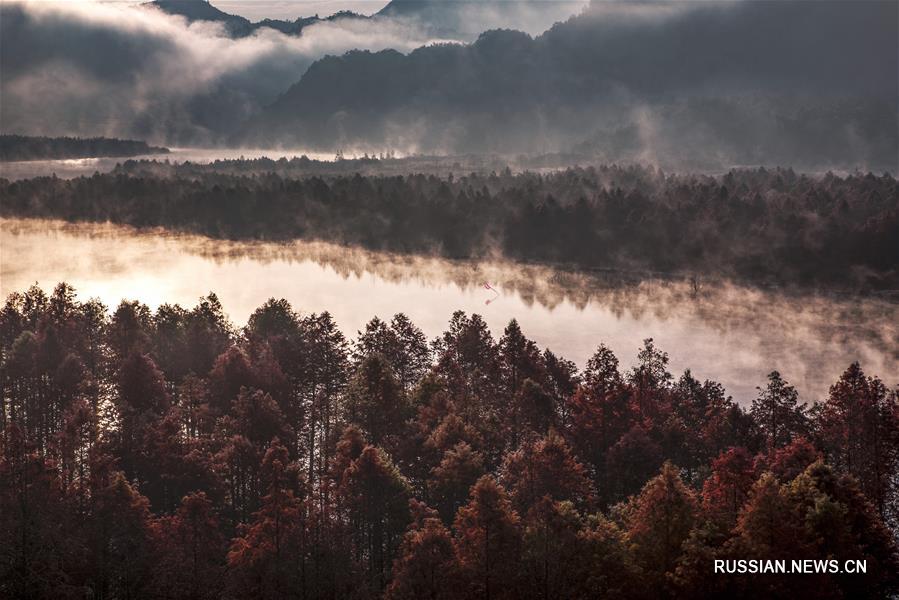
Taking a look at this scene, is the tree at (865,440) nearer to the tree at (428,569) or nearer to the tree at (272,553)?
the tree at (428,569)

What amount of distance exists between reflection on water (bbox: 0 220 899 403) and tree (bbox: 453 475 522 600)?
54.2m

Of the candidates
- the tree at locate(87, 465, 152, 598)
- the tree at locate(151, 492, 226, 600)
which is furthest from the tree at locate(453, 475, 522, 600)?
the tree at locate(87, 465, 152, 598)

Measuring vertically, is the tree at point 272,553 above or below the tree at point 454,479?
below

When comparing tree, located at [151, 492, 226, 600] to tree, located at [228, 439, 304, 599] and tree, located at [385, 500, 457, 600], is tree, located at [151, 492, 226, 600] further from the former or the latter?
tree, located at [385, 500, 457, 600]

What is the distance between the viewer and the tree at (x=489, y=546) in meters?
46.3

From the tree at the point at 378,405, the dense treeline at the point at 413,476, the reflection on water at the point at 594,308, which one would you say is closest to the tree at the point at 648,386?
the dense treeline at the point at 413,476

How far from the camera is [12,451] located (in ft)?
201

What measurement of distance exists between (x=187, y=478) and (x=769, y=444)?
134 feet

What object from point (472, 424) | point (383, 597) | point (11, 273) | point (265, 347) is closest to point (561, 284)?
point (265, 347)

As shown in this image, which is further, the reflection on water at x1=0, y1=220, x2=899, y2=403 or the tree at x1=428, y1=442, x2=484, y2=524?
the reflection on water at x1=0, y1=220, x2=899, y2=403

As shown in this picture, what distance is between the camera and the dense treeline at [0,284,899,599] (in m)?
46.3

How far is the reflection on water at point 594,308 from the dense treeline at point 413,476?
3068 cm

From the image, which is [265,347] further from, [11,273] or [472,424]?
[11,273]

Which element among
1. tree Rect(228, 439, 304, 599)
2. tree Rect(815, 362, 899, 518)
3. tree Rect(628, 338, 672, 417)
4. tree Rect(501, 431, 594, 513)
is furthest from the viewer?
tree Rect(628, 338, 672, 417)
